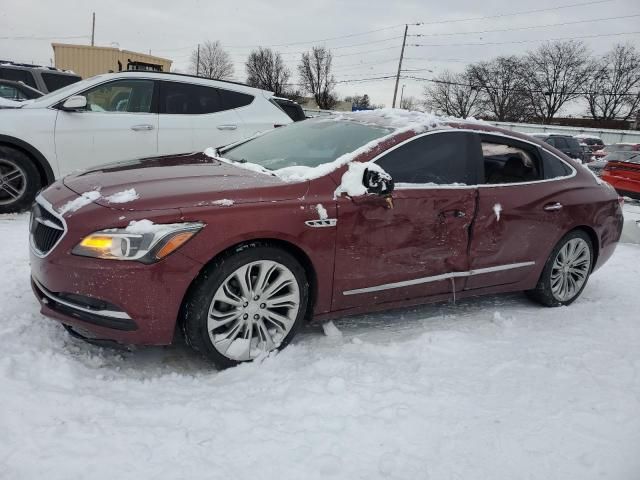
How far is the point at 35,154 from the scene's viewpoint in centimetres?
559

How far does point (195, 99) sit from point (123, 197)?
4.11 meters

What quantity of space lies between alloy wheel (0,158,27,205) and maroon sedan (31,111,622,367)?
2.77 m

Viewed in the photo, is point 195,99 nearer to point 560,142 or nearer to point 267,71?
point 560,142

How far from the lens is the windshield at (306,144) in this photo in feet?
11.6

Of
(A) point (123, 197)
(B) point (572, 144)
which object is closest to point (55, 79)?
(A) point (123, 197)

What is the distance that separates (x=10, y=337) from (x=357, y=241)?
81.7 inches

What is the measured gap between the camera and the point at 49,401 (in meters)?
2.44

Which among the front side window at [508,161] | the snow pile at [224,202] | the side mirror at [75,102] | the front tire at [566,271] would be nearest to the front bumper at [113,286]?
the snow pile at [224,202]

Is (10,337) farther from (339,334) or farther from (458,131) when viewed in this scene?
(458,131)

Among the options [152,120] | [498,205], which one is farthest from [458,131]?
[152,120]

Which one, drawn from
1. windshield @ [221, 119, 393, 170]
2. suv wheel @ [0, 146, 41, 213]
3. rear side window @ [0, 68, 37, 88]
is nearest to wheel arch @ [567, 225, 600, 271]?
windshield @ [221, 119, 393, 170]

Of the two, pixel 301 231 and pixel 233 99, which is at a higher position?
pixel 233 99

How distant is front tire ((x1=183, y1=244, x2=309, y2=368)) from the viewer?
2.75 meters

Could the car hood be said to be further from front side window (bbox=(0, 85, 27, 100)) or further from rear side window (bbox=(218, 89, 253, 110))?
front side window (bbox=(0, 85, 27, 100))
